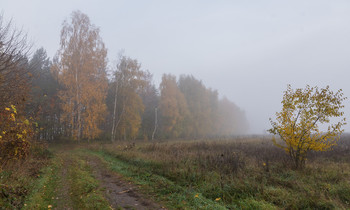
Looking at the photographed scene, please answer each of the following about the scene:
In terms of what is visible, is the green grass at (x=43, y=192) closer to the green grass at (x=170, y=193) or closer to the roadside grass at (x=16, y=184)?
the roadside grass at (x=16, y=184)

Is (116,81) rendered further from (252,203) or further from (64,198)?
(252,203)

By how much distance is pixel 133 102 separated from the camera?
2822 cm

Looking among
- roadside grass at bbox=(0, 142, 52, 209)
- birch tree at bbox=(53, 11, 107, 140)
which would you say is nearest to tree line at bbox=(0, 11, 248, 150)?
birch tree at bbox=(53, 11, 107, 140)

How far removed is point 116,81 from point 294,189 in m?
25.6

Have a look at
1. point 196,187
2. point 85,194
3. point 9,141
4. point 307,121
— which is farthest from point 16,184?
point 307,121

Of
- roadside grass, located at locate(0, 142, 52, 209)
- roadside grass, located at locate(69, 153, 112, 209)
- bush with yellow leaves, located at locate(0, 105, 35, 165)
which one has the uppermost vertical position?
bush with yellow leaves, located at locate(0, 105, 35, 165)

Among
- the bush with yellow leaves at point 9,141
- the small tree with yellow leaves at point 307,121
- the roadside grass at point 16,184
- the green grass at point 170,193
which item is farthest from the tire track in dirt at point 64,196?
the small tree with yellow leaves at point 307,121

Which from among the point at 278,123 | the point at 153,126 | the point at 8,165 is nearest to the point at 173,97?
the point at 153,126

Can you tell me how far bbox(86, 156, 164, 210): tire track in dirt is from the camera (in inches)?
214

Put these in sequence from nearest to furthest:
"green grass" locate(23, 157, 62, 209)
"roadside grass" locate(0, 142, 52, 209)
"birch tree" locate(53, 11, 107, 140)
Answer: "roadside grass" locate(0, 142, 52, 209)
"green grass" locate(23, 157, 62, 209)
"birch tree" locate(53, 11, 107, 140)

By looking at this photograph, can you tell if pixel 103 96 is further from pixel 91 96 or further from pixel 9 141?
pixel 9 141

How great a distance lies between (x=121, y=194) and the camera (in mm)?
6402

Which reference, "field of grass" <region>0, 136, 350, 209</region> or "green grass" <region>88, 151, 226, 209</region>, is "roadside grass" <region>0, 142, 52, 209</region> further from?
"green grass" <region>88, 151, 226, 209</region>

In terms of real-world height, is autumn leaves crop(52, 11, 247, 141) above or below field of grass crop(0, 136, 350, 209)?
above
